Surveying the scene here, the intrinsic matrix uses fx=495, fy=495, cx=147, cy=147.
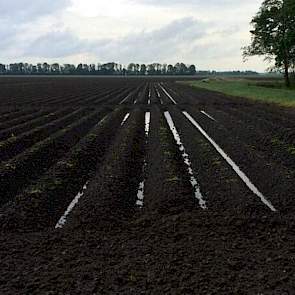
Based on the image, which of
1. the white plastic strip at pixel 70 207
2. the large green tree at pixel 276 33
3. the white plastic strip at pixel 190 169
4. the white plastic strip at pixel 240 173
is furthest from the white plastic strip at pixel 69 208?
the large green tree at pixel 276 33

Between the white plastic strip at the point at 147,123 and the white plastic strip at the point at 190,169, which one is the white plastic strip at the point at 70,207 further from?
the white plastic strip at the point at 147,123

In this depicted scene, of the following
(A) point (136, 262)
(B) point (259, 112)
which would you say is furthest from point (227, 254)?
(B) point (259, 112)

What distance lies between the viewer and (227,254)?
22.2 feet

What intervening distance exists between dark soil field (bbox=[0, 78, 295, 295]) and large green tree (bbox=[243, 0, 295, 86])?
37.5 m

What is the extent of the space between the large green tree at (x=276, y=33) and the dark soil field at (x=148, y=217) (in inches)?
1477

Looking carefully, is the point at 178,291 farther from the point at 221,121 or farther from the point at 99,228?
the point at 221,121

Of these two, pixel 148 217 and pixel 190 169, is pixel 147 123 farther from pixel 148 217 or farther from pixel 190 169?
pixel 148 217

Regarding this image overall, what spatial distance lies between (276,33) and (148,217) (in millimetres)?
48901

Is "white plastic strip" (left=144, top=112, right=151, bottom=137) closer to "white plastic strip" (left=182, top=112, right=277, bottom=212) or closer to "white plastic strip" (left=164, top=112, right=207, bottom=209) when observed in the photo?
"white plastic strip" (left=164, top=112, right=207, bottom=209)

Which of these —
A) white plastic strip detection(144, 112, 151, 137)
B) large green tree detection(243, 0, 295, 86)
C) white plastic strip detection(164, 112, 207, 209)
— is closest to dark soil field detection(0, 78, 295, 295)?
white plastic strip detection(164, 112, 207, 209)

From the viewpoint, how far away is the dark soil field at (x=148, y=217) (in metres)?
6.06

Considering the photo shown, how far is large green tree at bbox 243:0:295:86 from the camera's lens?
5125 cm

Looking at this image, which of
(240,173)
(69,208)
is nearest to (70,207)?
(69,208)

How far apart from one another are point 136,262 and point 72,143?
1093 centimetres
